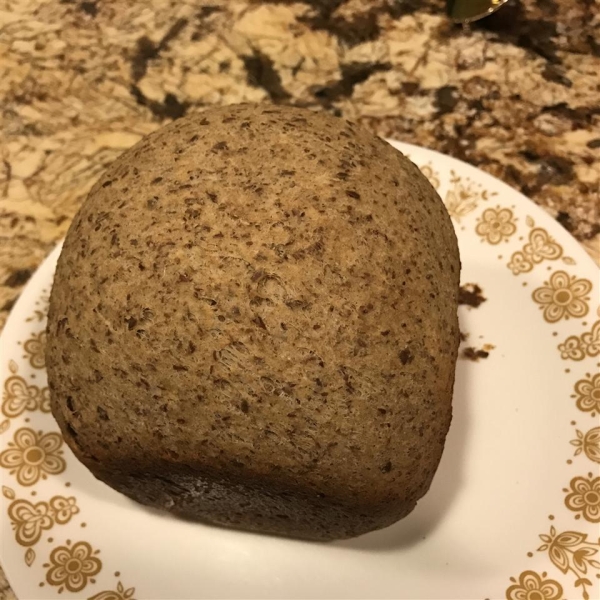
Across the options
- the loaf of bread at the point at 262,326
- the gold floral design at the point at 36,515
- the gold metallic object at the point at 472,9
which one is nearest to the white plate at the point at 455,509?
the gold floral design at the point at 36,515

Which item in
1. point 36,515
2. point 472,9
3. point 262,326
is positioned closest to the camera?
point 262,326

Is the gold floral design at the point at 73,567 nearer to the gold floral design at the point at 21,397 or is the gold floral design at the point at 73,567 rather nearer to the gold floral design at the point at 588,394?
the gold floral design at the point at 21,397

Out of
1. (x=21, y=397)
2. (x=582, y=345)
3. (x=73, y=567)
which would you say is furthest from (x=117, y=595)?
(x=582, y=345)

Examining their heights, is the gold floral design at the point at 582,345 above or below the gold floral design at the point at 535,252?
below

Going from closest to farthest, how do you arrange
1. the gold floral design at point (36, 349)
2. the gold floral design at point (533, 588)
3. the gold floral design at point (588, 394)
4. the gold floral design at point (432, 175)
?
1. the gold floral design at point (533, 588)
2. the gold floral design at point (588, 394)
3. the gold floral design at point (36, 349)
4. the gold floral design at point (432, 175)

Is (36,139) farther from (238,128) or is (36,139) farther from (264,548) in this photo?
(264,548)

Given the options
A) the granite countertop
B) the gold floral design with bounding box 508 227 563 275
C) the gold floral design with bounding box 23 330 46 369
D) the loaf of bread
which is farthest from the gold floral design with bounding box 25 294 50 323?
the gold floral design with bounding box 508 227 563 275

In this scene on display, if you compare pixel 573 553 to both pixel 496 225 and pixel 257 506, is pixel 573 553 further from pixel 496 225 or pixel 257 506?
pixel 496 225
